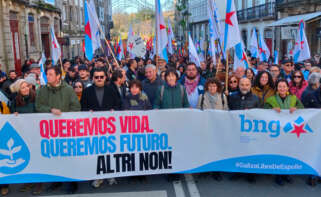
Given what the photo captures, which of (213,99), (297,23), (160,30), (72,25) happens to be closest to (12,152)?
(213,99)

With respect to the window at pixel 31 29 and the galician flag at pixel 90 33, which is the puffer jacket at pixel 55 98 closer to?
the galician flag at pixel 90 33

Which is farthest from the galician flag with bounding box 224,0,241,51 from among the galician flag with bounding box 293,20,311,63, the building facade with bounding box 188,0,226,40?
the building facade with bounding box 188,0,226,40

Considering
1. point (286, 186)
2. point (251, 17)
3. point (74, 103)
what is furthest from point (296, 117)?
point (251, 17)

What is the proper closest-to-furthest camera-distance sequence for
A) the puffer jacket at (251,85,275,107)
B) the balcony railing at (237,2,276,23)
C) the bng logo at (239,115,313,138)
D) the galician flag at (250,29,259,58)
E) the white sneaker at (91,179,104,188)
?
the bng logo at (239,115,313,138), the white sneaker at (91,179,104,188), the puffer jacket at (251,85,275,107), the galician flag at (250,29,259,58), the balcony railing at (237,2,276,23)

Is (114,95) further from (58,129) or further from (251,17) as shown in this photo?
(251,17)

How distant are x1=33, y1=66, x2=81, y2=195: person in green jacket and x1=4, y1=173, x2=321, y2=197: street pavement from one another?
33 centimetres

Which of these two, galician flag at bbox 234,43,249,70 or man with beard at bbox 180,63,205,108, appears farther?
galician flag at bbox 234,43,249,70

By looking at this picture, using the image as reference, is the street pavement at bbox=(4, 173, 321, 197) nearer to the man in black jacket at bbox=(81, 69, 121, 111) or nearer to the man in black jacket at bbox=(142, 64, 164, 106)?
the man in black jacket at bbox=(81, 69, 121, 111)

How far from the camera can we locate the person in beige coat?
16.2 feet

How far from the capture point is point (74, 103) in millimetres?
4668

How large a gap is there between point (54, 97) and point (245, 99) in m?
2.77

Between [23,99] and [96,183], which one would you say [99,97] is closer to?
[23,99]

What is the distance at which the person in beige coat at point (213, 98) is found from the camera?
4949mm

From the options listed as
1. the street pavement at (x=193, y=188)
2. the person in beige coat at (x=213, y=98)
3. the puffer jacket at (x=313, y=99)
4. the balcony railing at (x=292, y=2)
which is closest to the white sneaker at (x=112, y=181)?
the street pavement at (x=193, y=188)
